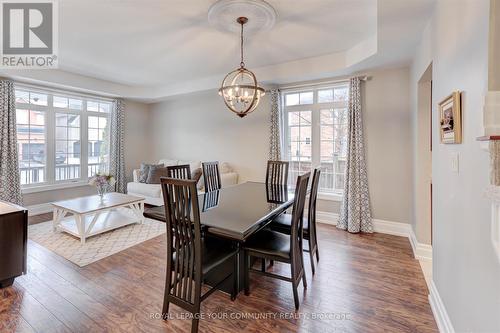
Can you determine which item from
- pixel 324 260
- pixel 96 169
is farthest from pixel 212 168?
pixel 96 169

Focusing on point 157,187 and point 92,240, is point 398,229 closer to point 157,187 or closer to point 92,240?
point 157,187

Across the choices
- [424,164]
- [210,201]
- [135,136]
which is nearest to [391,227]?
[424,164]

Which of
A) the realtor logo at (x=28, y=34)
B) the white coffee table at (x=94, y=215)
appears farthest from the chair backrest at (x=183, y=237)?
the realtor logo at (x=28, y=34)

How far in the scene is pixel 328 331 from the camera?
175cm

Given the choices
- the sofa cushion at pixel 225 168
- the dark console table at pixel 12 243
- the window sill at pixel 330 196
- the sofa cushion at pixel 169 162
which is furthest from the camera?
the sofa cushion at pixel 169 162

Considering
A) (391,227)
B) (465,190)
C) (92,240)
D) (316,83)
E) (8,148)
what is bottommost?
(92,240)

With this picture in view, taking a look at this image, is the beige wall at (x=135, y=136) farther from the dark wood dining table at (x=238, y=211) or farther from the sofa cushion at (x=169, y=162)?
the dark wood dining table at (x=238, y=211)

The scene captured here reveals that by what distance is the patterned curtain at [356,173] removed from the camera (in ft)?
12.2

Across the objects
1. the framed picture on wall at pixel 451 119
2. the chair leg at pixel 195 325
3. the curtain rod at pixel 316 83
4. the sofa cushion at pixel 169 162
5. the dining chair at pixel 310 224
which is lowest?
the chair leg at pixel 195 325

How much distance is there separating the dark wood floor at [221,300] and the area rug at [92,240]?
15 cm

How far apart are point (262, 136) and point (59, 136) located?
14.1 feet

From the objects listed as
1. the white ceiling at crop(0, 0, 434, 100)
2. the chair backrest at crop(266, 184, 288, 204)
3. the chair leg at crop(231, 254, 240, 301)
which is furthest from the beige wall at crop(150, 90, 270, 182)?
the chair leg at crop(231, 254, 240, 301)

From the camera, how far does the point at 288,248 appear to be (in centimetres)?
202

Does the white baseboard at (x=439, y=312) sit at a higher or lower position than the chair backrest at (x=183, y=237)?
lower
